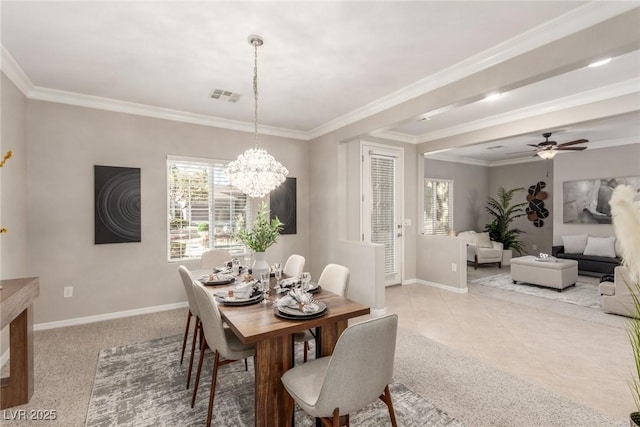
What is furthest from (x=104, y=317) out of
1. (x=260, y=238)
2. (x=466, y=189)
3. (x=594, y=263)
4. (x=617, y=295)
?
(x=594, y=263)

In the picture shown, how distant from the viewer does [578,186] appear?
6664mm

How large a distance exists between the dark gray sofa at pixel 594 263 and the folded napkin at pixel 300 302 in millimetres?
6496

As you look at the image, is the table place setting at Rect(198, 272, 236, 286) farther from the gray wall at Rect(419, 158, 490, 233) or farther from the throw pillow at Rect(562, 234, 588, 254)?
the throw pillow at Rect(562, 234, 588, 254)

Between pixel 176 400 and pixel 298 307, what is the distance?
124cm

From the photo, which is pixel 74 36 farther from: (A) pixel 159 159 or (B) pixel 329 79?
(B) pixel 329 79

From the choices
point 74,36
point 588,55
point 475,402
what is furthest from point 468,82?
point 74,36

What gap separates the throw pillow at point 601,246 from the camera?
5945 millimetres

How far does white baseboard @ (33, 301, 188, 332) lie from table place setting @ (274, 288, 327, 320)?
2.92 meters

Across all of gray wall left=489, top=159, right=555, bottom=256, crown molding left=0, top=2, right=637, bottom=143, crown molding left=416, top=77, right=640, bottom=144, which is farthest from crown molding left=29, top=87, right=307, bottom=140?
gray wall left=489, top=159, right=555, bottom=256

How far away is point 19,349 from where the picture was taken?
230 centimetres

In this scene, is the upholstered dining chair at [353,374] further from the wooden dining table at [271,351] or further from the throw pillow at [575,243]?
the throw pillow at [575,243]

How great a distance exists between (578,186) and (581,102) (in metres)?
3.94

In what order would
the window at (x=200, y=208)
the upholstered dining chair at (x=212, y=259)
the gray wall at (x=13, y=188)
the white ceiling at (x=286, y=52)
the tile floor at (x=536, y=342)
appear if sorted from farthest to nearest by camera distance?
the window at (x=200, y=208)
the upholstered dining chair at (x=212, y=259)
the gray wall at (x=13, y=188)
the tile floor at (x=536, y=342)
the white ceiling at (x=286, y=52)

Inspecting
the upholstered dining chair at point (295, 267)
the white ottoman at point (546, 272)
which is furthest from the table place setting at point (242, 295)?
the white ottoman at point (546, 272)
